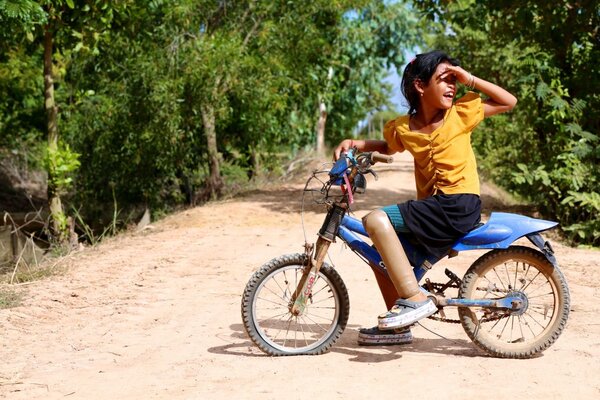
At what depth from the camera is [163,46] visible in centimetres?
1479

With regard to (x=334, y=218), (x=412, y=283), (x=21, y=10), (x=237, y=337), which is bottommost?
(x=237, y=337)

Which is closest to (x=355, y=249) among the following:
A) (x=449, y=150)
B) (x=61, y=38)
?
(x=449, y=150)

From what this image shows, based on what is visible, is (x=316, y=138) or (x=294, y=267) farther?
(x=316, y=138)

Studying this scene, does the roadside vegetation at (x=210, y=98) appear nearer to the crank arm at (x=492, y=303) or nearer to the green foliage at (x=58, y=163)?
the green foliage at (x=58, y=163)

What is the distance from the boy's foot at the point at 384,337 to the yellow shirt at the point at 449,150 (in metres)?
0.89

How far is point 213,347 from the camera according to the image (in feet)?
19.2

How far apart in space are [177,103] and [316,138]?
39.7 feet

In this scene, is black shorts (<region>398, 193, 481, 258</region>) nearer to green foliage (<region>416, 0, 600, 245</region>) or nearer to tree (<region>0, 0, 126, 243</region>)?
green foliage (<region>416, 0, 600, 245</region>)

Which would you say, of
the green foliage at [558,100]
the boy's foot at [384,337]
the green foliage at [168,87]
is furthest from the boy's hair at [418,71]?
the green foliage at [168,87]

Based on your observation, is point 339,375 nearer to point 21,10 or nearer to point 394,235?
point 394,235

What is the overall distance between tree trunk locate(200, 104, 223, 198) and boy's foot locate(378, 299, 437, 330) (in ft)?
33.4

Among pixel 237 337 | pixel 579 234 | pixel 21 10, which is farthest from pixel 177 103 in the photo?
pixel 237 337

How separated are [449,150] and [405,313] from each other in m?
0.97

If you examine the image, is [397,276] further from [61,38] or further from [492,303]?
[61,38]
